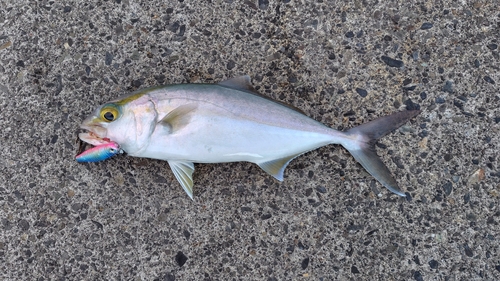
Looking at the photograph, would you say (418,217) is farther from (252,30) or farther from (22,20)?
(22,20)

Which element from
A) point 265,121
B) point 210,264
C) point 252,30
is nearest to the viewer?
point 265,121

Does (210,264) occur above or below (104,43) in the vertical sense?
below

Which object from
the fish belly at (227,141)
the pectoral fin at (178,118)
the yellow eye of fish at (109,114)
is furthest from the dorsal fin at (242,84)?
the yellow eye of fish at (109,114)

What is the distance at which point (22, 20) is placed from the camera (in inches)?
108

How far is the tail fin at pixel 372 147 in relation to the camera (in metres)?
2.46

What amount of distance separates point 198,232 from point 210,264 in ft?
0.66

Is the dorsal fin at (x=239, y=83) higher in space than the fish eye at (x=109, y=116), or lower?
higher

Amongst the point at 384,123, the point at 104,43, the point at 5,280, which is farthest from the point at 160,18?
the point at 5,280

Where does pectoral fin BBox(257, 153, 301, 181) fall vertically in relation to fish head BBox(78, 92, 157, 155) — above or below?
below

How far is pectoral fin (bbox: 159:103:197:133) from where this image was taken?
89.9 inches

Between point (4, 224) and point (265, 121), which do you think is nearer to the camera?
point (265, 121)

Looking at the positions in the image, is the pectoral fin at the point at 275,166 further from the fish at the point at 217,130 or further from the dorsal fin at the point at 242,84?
the dorsal fin at the point at 242,84

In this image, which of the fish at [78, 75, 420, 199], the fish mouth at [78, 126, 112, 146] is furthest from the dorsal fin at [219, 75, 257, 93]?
the fish mouth at [78, 126, 112, 146]

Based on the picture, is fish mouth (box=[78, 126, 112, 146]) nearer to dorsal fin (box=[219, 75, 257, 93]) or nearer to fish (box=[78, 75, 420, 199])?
fish (box=[78, 75, 420, 199])
